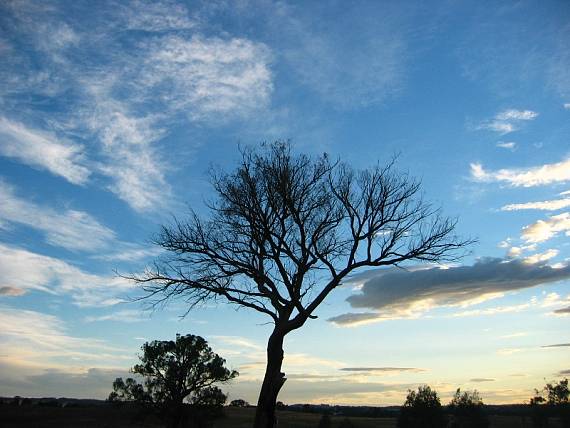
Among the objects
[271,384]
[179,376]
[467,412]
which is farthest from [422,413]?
[271,384]

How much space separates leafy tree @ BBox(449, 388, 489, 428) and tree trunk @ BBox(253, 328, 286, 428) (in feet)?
245

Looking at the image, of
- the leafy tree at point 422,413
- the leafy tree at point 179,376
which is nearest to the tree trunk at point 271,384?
the leafy tree at point 179,376

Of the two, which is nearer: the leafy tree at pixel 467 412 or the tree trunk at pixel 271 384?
the tree trunk at pixel 271 384

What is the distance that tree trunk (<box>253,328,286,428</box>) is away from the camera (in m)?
A: 14.0

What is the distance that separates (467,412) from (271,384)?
260 feet

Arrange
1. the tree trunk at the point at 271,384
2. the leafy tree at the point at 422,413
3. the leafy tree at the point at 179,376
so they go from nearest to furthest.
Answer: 1. the tree trunk at the point at 271,384
2. the leafy tree at the point at 179,376
3. the leafy tree at the point at 422,413

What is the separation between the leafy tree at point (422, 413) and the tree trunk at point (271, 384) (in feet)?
218

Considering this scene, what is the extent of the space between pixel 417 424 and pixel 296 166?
226 feet

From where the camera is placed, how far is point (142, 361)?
47.0 meters

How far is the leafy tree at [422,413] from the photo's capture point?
235 feet

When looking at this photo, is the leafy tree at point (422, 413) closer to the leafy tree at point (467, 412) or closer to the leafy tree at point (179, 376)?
the leafy tree at point (467, 412)

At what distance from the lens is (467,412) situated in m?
80.3

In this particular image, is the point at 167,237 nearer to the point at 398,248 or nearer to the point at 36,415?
the point at 398,248

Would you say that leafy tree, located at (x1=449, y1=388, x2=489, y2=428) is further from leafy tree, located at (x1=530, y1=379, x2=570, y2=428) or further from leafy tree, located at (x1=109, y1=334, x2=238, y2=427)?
leafy tree, located at (x1=109, y1=334, x2=238, y2=427)
